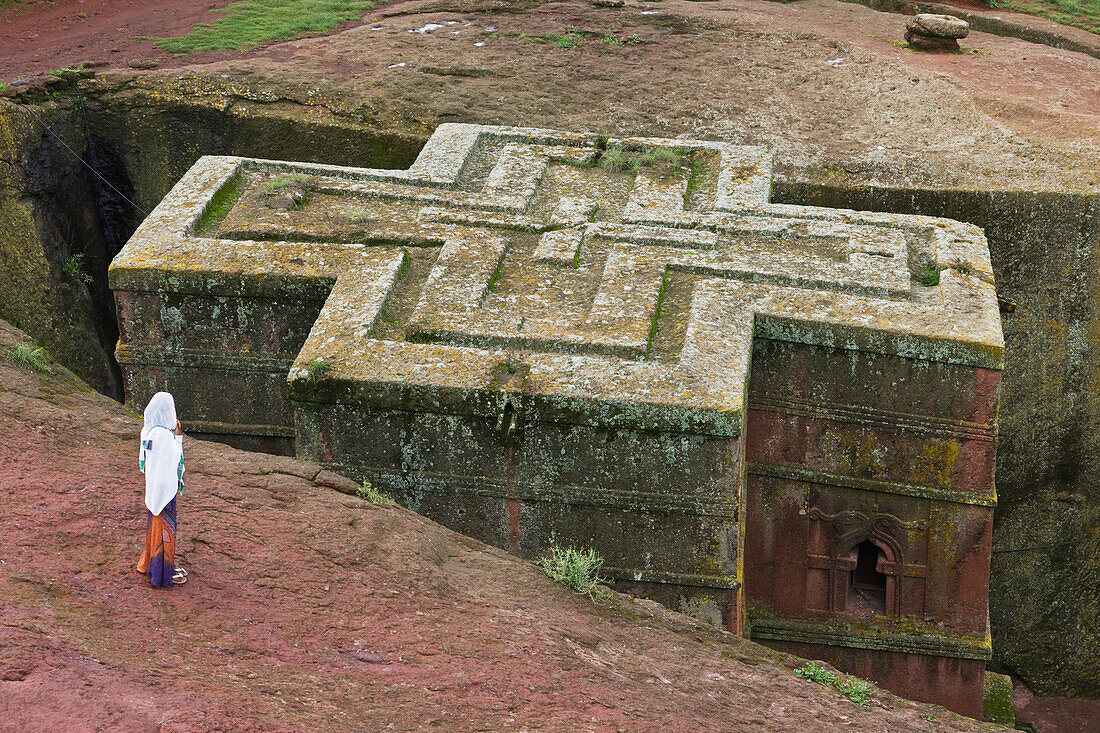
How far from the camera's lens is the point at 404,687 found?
4.78 meters

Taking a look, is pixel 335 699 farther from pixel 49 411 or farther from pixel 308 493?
pixel 49 411

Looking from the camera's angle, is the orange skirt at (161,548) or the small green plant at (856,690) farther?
the small green plant at (856,690)

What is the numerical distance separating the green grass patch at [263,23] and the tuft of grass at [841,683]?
12.0m

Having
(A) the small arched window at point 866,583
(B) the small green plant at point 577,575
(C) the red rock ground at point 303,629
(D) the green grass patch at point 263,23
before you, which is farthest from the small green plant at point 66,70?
(A) the small arched window at point 866,583

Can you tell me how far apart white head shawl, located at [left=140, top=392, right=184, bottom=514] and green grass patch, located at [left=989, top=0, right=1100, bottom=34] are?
57.1 feet

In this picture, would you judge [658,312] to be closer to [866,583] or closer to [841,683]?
[866,583]

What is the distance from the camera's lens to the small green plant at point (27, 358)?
748cm

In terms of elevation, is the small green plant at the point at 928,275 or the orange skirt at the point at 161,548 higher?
the orange skirt at the point at 161,548

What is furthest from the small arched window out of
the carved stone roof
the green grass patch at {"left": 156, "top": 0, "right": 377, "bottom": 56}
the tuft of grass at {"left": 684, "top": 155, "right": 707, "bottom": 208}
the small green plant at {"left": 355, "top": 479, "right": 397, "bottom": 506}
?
the green grass patch at {"left": 156, "top": 0, "right": 377, "bottom": 56}

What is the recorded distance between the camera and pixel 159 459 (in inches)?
197

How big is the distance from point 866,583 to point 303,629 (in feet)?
17.2

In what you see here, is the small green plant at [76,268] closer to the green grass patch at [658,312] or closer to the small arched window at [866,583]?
the green grass patch at [658,312]

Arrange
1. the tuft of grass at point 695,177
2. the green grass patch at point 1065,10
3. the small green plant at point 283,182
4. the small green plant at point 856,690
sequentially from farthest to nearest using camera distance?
1. the green grass patch at point 1065,10
2. the tuft of grass at point 695,177
3. the small green plant at point 283,182
4. the small green plant at point 856,690

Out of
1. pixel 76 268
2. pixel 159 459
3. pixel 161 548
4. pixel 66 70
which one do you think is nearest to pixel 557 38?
pixel 66 70
